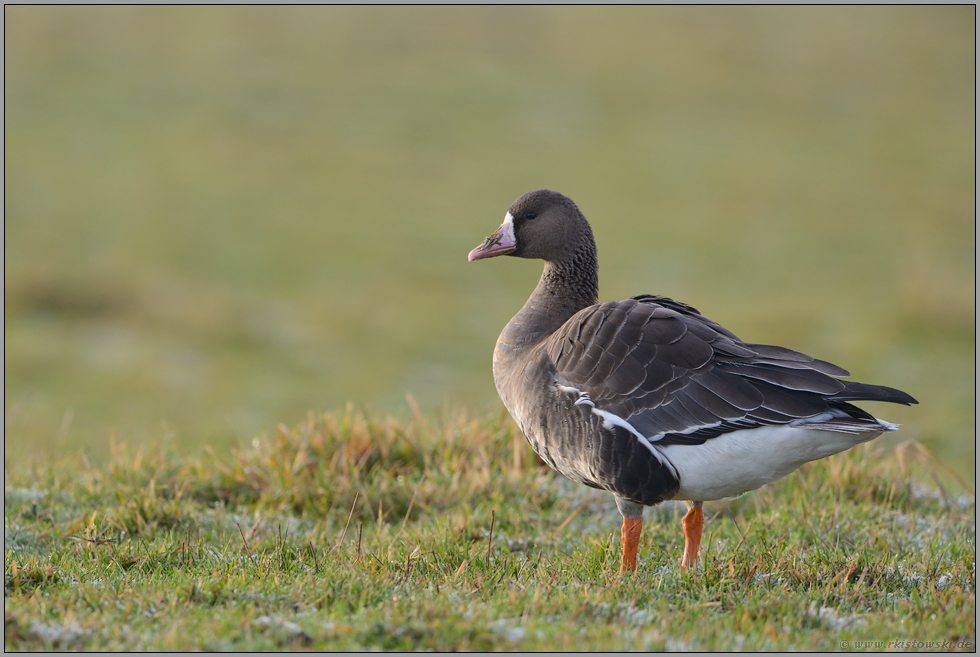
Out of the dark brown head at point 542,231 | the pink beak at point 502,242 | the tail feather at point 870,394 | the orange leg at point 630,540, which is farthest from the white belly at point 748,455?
the pink beak at point 502,242

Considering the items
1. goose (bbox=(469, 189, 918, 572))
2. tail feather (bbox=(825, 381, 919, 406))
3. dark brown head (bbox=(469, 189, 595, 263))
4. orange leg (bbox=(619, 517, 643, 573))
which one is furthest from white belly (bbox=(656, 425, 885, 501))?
dark brown head (bbox=(469, 189, 595, 263))

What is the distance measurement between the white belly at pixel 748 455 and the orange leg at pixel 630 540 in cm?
36

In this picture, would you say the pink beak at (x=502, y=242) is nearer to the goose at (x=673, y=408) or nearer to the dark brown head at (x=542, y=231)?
the dark brown head at (x=542, y=231)

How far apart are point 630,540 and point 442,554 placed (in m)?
1.05

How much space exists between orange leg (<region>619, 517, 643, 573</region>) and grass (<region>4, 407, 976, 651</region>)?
105 millimetres

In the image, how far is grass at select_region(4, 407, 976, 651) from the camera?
4.00 meters

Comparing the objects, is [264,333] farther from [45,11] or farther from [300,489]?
[45,11]

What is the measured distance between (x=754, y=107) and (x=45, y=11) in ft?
77.0

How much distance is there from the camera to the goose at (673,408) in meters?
4.66

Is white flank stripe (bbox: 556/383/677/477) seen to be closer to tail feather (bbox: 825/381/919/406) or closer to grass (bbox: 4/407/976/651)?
grass (bbox: 4/407/976/651)

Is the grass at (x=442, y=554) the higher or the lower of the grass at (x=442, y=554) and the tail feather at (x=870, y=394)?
the lower

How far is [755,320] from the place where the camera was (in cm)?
1453

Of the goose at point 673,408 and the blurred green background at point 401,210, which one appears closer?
the goose at point 673,408

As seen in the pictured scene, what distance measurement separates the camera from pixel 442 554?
16.5 ft
